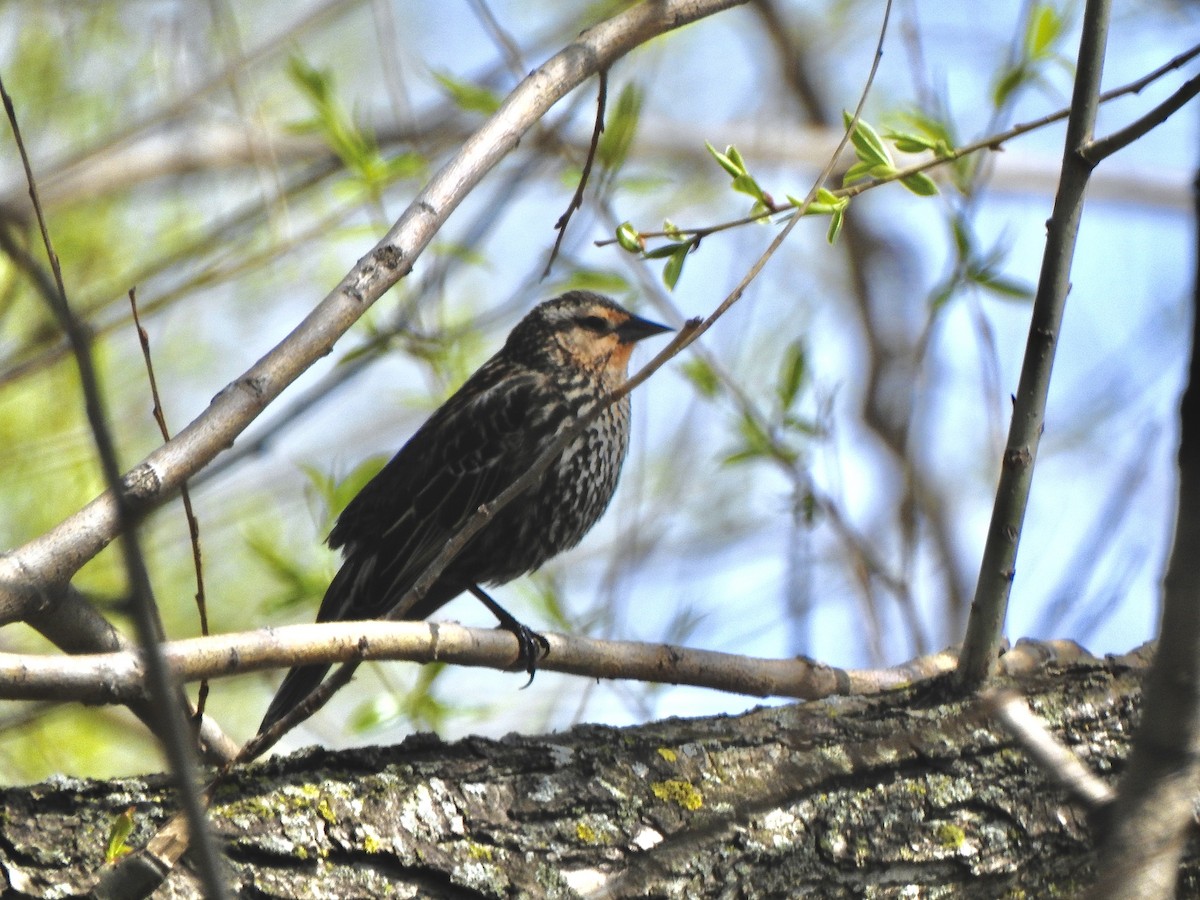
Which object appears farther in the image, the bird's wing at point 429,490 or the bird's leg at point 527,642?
the bird's wing at point 429,490

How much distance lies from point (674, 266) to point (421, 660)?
90cm

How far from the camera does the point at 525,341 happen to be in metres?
4.57

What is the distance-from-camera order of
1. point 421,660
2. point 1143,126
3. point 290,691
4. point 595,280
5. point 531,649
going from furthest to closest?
Answer: point 595,280 < point 290,691 < point 531,649 < point 421,660 < point 1143,126

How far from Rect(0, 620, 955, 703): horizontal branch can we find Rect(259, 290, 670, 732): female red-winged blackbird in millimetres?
763

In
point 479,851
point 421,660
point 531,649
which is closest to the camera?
point 479,851

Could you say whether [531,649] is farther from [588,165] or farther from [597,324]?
[597,324]

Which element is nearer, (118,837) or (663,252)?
(118,837)

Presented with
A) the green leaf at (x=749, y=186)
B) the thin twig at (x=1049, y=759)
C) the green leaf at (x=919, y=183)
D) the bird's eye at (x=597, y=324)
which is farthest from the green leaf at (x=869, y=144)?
the bird's eye at (x=597, y=324)

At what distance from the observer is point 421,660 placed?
250cm

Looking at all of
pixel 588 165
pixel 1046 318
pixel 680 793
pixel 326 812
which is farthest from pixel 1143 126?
pixel 326 812

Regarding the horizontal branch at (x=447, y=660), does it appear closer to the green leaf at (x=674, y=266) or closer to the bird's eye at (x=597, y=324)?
the green leaf at (x=674, y=266)

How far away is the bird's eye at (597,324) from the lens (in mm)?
4484

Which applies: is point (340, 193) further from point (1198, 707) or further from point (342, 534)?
point (1198, 707)

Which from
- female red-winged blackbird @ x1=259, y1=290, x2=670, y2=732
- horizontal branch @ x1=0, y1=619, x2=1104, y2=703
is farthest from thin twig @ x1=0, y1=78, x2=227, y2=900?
female red-winged blackbird @ x1=259, y1=290, x2=670, y2=732
